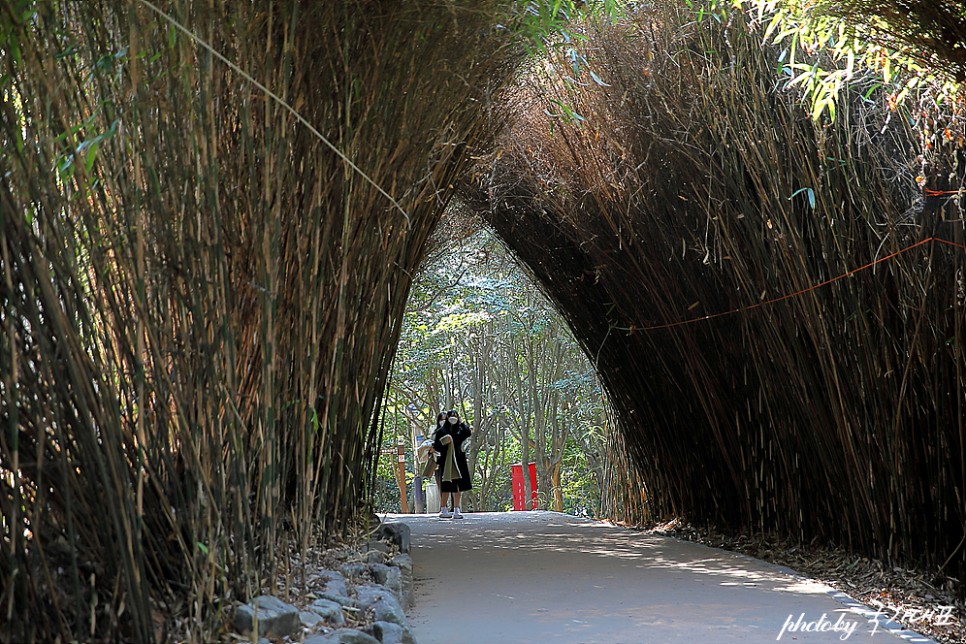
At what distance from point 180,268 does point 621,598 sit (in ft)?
6.62

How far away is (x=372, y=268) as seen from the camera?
349cm

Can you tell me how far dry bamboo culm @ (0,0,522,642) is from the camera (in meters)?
1.72

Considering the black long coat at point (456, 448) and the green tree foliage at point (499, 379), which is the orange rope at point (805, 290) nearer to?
the black long coat at point (456, 448)

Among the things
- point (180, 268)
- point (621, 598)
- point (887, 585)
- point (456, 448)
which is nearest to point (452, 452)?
point (456, 448)

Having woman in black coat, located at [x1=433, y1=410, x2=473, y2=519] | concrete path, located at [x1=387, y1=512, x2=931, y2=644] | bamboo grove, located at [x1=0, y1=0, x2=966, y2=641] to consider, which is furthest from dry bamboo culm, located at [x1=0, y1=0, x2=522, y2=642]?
woman in black coat, located at [x1=433, y1=410, x2=473, y2=519]

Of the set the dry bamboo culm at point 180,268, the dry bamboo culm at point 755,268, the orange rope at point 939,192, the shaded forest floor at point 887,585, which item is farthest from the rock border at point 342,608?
the orange rope at point 939,192

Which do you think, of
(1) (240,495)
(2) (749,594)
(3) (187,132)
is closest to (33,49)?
(3) (187,132)

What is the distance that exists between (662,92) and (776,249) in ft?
2.89

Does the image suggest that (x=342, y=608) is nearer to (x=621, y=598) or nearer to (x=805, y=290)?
(x=621, y=598)

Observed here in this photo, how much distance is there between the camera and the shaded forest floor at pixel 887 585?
3.10 m

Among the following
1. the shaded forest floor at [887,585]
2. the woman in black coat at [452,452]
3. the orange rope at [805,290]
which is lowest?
the shaded forest floor at [887,585]

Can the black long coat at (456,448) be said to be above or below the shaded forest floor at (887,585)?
above

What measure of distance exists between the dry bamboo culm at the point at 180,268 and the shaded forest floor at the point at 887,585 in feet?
6.15

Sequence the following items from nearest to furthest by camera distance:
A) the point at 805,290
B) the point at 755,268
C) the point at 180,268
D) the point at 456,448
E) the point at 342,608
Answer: the point at 180,268 → the point at 342,608 → the point at 805,290 → the point at 755,268 → the point at 456,448
